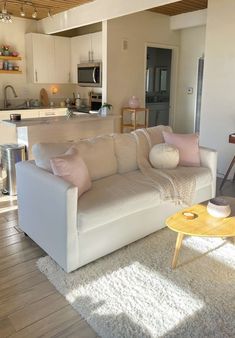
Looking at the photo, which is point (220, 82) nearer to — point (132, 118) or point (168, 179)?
point (132, 118)

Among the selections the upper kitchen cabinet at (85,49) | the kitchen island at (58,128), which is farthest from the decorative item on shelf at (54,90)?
the kitchen island at (58,128)

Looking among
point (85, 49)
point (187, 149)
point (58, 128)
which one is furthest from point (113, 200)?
point (85, 49)

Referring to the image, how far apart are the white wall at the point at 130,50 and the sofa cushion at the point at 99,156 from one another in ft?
8.49

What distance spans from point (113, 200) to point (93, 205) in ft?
0.64

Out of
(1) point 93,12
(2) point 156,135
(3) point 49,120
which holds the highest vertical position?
(1) point 93,12

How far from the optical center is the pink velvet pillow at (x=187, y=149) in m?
3.50

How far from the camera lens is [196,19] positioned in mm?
5742

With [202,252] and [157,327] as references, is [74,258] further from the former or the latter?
[202,252]

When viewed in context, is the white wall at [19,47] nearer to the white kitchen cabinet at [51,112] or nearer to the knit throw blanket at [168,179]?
the white kitchen cabinet at [51,112]

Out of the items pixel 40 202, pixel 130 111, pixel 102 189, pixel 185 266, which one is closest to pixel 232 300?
pixel 185 266

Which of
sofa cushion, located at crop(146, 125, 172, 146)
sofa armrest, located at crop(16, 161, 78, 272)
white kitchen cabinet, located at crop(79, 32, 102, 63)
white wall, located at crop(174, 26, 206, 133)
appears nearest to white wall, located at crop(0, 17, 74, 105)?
white kitchen cabinet, located at crop(79, 32, 102, 63)

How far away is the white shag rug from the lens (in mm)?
1834

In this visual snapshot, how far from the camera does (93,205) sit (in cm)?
237

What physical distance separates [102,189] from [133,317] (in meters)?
1.11
